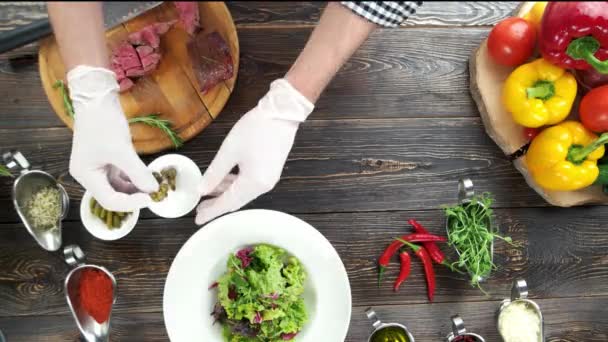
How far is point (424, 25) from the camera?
1.60 metres

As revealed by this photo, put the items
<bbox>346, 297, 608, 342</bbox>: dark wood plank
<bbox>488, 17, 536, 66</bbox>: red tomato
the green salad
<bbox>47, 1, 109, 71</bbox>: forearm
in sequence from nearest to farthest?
<bbox>47, 1, 109, 71</bbox>: forearm → the green salad → <bbox>488, 17, 536, 66</bbox>: red tomato → <bbox>346, 297, 608, 342</bbox>: dark wood plank

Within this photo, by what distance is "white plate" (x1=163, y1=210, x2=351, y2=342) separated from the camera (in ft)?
4.28

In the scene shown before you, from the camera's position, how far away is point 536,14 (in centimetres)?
144

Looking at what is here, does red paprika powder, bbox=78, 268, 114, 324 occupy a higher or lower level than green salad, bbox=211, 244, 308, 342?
lower

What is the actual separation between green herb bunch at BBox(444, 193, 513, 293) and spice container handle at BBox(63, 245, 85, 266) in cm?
104

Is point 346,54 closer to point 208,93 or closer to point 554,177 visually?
point 208,93

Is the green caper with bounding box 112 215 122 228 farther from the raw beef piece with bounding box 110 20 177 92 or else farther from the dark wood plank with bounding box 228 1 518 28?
the dark wood plank with bounding box 228 1 518 28

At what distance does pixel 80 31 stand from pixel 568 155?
1.22 metres

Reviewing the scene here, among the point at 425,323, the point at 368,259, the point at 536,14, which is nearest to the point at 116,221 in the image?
the point at 368,259

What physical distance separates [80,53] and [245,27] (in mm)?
650

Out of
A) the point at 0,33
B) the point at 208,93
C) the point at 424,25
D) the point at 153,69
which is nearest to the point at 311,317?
the point at 208,93

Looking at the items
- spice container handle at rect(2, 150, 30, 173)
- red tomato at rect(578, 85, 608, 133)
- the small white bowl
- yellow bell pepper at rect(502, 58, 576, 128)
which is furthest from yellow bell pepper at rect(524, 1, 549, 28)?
spice container handle at rect(2, 150, 30, 173)

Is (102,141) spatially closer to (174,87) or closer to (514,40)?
(174,87)

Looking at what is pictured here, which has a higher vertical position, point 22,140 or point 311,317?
point 22,140
